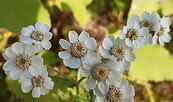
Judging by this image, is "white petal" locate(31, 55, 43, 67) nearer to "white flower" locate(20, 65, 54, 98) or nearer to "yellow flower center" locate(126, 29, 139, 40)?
"white flower" locate(20, 65, 54, 98)

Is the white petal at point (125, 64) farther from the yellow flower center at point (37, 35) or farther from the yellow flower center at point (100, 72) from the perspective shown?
the yellow flower center at point (37, 35)

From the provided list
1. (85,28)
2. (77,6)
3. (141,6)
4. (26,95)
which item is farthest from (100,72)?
(85,28)

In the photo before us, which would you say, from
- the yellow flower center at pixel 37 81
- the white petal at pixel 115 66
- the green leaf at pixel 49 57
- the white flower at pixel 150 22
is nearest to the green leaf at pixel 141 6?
the green leaf at pixel 49 57

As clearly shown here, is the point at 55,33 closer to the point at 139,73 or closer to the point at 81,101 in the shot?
the point at 139,73

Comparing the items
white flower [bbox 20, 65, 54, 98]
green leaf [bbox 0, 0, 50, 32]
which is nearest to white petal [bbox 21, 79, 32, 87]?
white flower [bbox 20, 65, 54, 98]

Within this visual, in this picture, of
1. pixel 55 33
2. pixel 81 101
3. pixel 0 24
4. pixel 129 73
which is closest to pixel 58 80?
pixel 81 101

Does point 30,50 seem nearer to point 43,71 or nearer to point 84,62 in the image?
point 43,71
